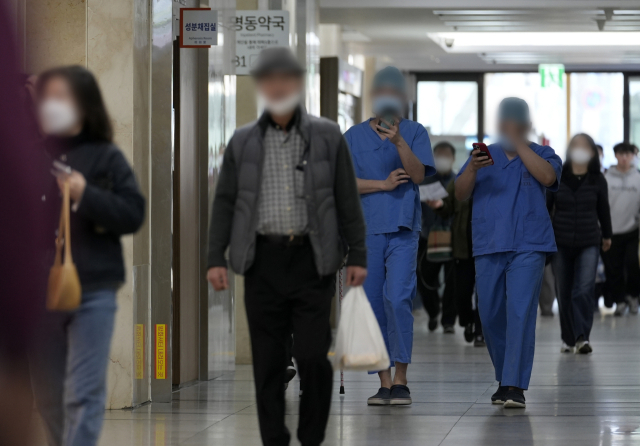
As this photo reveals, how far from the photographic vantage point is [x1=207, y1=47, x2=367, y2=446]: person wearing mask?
420 centimetres

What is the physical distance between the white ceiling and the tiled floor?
605cm

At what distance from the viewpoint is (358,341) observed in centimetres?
429

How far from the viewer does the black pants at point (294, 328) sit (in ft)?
13.8

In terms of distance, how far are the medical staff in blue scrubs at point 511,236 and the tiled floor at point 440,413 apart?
37 cm

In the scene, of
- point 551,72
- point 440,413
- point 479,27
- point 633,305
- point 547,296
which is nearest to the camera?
point 440,413

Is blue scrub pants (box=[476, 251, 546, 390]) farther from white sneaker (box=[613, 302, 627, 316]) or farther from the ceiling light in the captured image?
the ceiling light

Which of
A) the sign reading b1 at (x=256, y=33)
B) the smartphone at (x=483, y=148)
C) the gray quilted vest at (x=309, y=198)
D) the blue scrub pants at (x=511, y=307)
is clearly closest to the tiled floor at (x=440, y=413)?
the blue scrub pants at (x=511, y=307)

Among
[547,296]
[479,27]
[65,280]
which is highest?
[479,27]

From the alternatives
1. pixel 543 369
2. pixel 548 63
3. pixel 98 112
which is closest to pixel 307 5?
pixel 543 369

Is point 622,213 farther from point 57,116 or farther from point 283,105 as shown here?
point 57,116

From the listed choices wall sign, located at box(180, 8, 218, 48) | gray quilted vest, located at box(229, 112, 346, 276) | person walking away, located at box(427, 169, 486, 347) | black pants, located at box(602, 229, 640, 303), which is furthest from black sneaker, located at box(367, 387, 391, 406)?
black pants, located at box(602, 229, 640, 303)

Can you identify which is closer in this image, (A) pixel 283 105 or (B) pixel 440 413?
(A) pixel 283 105

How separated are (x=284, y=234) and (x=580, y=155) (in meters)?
5.81

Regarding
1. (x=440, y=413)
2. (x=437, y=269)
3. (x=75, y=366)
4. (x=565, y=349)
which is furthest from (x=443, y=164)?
(x=75, y=366)
